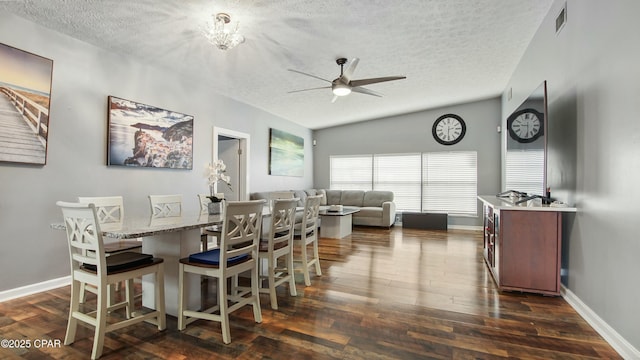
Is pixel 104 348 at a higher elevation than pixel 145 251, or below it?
below

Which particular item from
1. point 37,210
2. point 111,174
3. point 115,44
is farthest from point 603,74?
point 37,210

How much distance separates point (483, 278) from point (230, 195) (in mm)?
4555

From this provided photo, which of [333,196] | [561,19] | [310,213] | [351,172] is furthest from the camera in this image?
[351,172]

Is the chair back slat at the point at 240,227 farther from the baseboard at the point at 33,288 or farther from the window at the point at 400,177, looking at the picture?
the window at the point at 400,177

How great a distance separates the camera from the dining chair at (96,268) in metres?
1.81

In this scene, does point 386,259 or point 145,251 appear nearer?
point 145,251

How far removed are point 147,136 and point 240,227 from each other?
253cm

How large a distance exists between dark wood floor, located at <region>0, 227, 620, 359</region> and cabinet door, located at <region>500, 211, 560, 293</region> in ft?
0.53

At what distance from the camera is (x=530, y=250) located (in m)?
2.84

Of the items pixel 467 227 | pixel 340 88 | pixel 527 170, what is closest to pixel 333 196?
pixel 467 227

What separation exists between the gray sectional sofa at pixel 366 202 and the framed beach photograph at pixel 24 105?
11.7 ft

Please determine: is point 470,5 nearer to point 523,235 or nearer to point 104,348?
point 523,235

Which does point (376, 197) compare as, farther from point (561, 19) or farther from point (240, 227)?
point (240, 227)

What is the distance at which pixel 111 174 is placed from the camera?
347 cm
